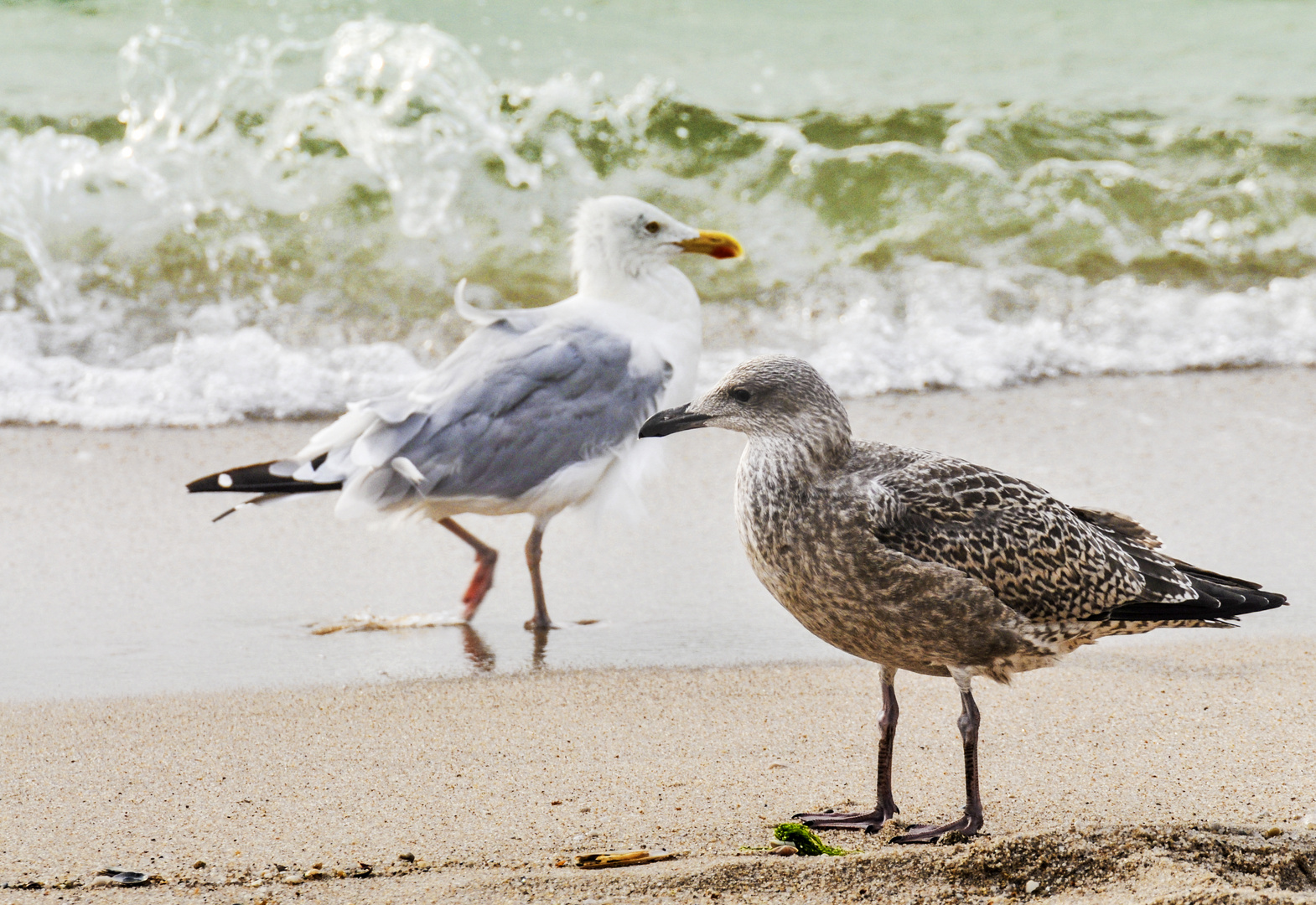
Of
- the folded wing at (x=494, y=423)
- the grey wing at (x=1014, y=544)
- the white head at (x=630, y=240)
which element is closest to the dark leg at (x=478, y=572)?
the folded wing at (x=494, y=423)

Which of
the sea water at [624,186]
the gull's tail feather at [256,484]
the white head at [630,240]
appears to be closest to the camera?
the gull's tail feather at [256,484]

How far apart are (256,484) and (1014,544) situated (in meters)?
2.64

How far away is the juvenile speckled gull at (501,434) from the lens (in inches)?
180

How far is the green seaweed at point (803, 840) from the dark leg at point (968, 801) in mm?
195

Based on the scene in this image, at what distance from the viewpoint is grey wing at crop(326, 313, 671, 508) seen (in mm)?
4605

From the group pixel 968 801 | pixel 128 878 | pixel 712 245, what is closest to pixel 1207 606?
pixel 968 801

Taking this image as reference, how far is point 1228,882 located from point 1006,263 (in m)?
6.18

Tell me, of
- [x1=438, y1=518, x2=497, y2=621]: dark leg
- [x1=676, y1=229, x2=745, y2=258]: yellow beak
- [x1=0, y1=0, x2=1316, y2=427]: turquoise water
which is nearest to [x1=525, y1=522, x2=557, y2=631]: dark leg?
[x1=438, y1=518, x2=497, y2=621]: dark leg

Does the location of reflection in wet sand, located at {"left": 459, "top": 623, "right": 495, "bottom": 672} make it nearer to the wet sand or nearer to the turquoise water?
the wet sand

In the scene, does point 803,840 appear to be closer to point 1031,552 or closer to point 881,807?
point 881,807

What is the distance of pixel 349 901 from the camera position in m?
2.51

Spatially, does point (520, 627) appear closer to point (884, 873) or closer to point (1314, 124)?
point (884, 873)

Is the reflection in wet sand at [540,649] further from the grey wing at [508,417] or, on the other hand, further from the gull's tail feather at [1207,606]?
the gull's tail feather at [1207,606]

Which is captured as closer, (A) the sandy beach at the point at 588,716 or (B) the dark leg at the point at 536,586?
(A) the sandy beach at the point at 588,716
